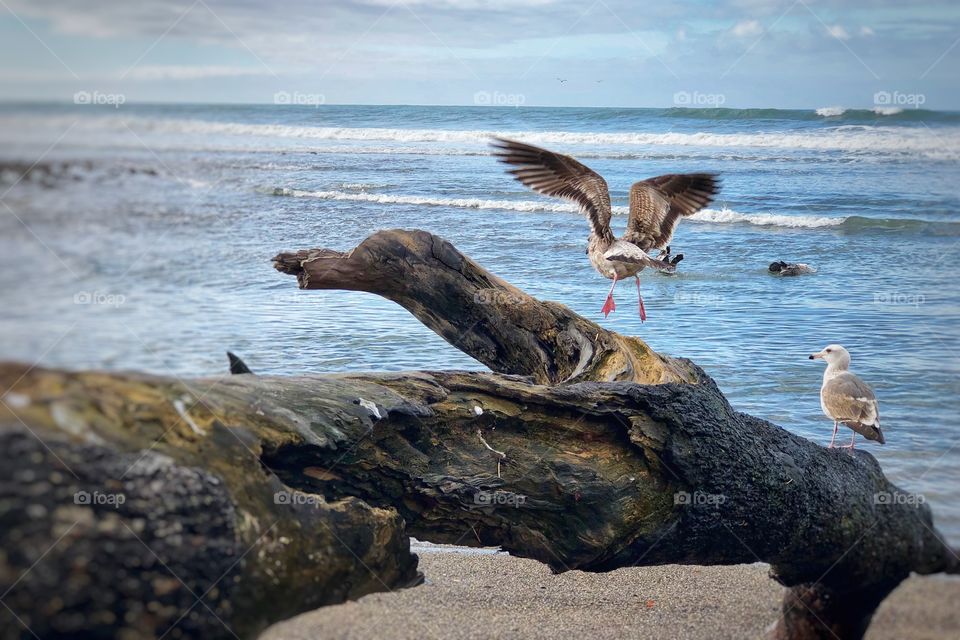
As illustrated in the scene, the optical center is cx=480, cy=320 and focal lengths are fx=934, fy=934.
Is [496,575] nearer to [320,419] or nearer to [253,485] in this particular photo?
[320,419]

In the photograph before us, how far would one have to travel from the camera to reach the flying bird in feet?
23.7

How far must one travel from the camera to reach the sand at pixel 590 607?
5516 mm

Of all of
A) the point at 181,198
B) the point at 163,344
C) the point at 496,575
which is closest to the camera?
the point at 163,344

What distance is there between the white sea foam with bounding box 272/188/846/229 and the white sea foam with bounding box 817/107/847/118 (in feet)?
40.4

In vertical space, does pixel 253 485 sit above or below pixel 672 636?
above

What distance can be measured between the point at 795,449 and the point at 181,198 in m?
3.48

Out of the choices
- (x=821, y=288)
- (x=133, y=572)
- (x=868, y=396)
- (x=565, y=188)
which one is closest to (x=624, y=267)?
(x=565, y=188)

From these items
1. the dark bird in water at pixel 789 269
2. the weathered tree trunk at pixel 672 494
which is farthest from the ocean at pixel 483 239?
the weathered tree trunk at pixel 672 494

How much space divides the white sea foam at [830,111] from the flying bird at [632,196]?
82.0ft

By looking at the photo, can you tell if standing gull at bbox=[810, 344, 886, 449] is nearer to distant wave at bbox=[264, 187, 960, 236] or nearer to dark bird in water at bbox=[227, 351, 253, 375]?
dark bird in water at bbox=[227, 351, 253, 375]

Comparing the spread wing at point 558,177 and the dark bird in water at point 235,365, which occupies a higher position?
the spread wing at point 558,177

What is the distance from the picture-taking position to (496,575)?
654 cm

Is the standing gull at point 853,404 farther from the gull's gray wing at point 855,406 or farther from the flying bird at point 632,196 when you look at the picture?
the flying bird at point 632,196

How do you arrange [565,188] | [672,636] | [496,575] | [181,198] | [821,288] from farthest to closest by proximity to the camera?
[821,288] < [565,188] < [496,575] < [672,636] < [181,198]
